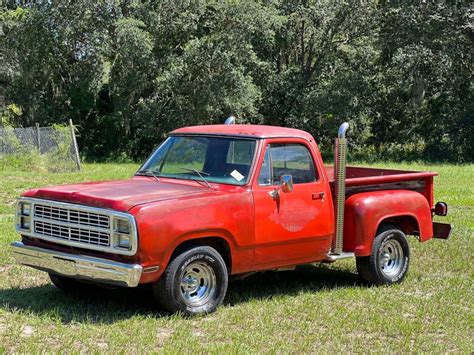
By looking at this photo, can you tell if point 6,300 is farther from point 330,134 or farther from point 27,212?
point 330,134

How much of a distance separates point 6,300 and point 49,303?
1.43 feet

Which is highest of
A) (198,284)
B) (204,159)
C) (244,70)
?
(244,70)

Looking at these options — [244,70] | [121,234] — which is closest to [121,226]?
[121,234]

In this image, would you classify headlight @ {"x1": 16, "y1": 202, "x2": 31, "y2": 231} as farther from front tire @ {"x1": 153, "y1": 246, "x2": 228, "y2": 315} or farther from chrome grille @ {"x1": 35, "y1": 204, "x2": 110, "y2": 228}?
front tire @ {"x1": 153, "y1": 246, "x2": 228, "y2": 315}

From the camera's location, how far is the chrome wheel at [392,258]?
27.3 ft

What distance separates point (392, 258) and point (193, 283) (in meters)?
2.91

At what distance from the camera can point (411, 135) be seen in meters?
35.2

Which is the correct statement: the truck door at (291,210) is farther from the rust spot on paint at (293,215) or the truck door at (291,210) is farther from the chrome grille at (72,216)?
the chrome grille at (72,216)

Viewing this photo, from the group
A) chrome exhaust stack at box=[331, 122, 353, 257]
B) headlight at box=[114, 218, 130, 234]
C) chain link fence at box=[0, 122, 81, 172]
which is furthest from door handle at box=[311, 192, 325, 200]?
chain link fence at box=[0, 122, 81, 172]

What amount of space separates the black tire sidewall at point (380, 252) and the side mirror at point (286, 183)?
4.92 ft

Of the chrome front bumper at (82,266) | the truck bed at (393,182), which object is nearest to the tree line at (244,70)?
the truck bed at (393,182)

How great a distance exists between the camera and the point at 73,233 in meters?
6.57

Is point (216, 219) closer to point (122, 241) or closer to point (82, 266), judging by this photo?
point (122, 241)

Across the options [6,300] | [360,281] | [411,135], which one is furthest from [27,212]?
[411,135]
